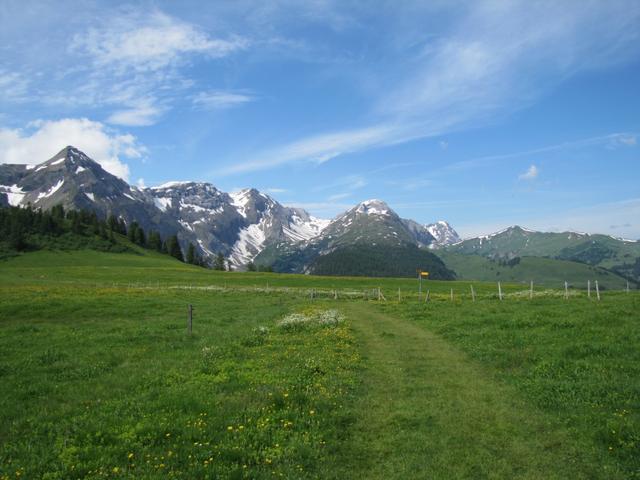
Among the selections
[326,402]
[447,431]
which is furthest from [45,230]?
[447,431]

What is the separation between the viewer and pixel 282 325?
96.3 feet

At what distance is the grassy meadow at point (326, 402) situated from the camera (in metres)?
10.1

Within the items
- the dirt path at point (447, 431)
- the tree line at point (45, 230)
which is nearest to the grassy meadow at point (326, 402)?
the dirt path at point (447, 431)

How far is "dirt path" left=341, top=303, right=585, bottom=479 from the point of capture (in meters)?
10.1

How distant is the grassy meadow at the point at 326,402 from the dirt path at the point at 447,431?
0.05 metres

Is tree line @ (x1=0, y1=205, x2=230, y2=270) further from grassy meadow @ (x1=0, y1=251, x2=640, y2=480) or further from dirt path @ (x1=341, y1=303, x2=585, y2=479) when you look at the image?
dirt path @ (x1=341, y1=303, x2=585, y2=479)

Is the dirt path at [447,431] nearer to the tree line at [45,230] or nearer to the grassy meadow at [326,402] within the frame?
the grassy meadow at [326,402]

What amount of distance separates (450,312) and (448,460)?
27.1 meters

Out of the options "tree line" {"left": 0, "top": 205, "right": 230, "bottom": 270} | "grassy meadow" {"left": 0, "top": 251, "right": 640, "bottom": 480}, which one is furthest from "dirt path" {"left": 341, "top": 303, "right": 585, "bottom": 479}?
"tree line" {"left": 0, "top": 205, "right": 230, "bottom": 270}

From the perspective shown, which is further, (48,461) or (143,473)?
(48,461)

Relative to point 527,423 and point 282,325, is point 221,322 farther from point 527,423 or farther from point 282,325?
point 527,423

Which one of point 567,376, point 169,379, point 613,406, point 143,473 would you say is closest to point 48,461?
point 143,473

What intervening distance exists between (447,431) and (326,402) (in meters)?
3.77

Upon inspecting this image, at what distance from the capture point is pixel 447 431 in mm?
12156
